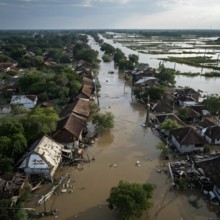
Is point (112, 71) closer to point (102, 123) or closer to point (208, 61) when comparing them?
point (208, 61)

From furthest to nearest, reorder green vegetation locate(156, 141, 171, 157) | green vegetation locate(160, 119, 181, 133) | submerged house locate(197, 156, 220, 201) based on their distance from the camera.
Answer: green vegetation locate(160, 119, 181, 133), green vegetation locate(156, 141, 171, 157), submerged house locate(197, 156, 220, 201)

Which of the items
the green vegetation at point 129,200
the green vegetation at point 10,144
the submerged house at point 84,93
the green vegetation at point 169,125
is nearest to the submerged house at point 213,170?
the green vegetation at point 129,200

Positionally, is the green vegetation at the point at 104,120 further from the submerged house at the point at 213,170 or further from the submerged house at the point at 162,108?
the submerged house at the point at 213,170

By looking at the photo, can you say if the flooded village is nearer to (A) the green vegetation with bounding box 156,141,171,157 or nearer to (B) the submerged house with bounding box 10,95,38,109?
(A) the green vegetation with bounding box 156,141,171,157

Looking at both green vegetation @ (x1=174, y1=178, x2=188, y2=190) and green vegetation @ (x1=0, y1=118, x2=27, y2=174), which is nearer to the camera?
green vegetation @ (x1=174, y1=178, x2=188, y2=190)

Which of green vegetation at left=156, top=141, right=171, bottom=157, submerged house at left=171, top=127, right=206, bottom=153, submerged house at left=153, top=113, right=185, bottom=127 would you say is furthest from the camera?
submerged house at left=153, top=113, right=185, bottom=127

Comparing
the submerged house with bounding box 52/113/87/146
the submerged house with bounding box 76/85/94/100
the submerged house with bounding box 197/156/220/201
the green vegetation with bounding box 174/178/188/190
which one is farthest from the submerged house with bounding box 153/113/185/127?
the submerged house with bounding box 76/85/94/100

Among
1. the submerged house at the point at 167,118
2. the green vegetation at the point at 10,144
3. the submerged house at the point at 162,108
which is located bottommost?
the submerged house at the point at 162,108

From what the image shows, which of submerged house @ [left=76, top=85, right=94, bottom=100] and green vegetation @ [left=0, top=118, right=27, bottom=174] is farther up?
green vegetation @ [left=0, top=118, right=27, bottom=174]
